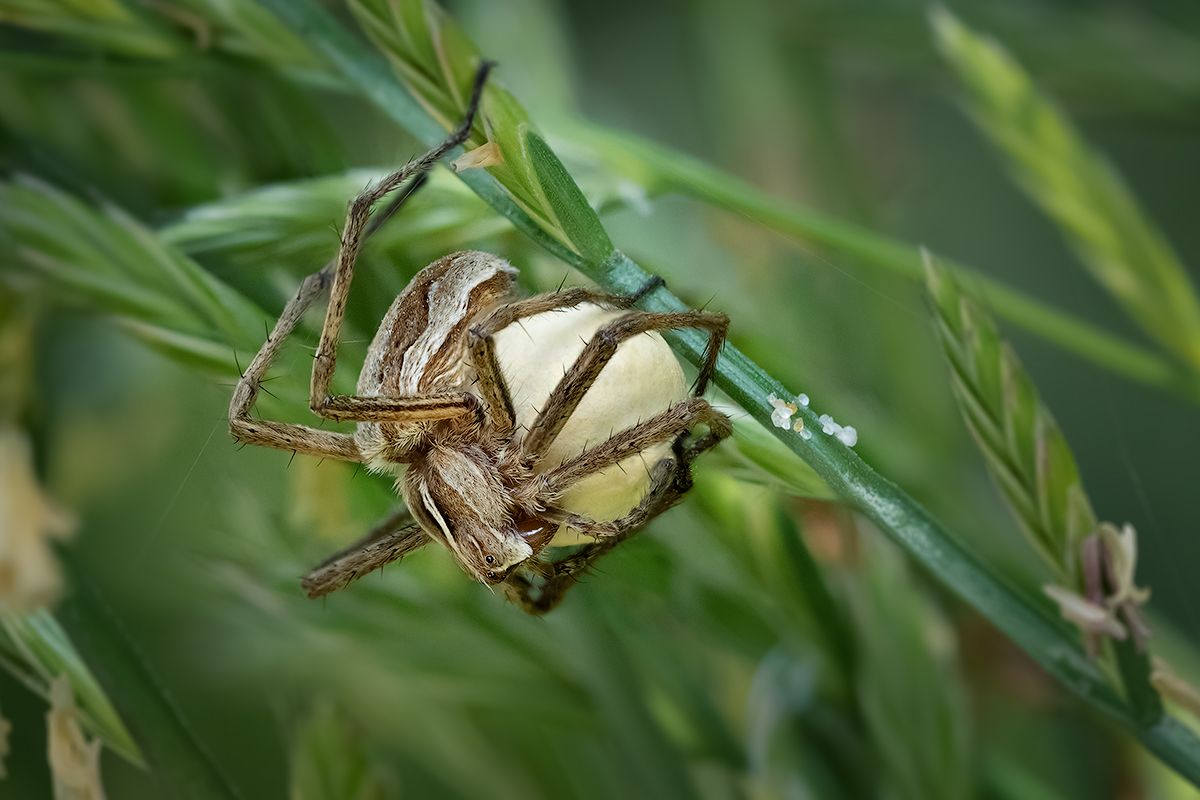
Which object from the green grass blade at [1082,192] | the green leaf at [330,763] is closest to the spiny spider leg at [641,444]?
the green leaf at [330,763]

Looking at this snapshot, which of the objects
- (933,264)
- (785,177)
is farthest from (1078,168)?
(785,177)

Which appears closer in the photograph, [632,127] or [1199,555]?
[1199,555]

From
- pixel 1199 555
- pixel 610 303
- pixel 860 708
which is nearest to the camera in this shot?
pixel 610 303

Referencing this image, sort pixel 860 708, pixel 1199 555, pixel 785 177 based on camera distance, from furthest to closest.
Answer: pixel 785 177, pixel 1199 555, pixel 860 708

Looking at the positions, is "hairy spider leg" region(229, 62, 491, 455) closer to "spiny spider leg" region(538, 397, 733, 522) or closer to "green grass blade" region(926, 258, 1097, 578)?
"spiny spider leg" region(538, 397, 733, 522)

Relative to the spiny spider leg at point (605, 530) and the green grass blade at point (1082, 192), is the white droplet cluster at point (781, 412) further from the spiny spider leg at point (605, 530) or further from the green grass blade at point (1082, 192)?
the green grass blade at point (1082, 192)

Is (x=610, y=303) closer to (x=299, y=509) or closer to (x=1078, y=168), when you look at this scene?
(x=299, y=509)

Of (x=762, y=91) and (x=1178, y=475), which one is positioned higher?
(x=762, y=91)
